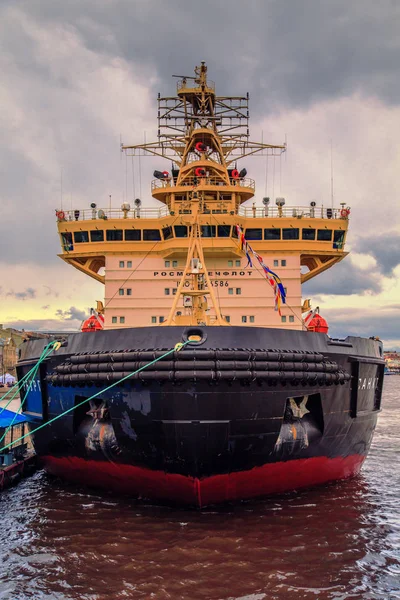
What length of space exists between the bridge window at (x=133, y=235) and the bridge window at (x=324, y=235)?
20.0 ft

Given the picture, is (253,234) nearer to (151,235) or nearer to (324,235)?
(324,235)

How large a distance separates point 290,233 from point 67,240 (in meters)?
7.72

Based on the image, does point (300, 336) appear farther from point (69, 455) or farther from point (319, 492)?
point (69, 455)

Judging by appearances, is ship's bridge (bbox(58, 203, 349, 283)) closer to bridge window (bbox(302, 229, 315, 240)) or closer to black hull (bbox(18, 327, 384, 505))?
bridge window (bbox(302, 229, 315, 240))

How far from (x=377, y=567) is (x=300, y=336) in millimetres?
4578

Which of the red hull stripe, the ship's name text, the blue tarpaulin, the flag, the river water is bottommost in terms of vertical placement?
the river water

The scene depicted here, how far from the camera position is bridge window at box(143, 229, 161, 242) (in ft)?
60.1

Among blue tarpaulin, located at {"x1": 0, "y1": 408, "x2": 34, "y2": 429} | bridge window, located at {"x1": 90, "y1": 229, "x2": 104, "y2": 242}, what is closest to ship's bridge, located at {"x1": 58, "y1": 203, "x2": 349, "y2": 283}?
bridge window, located at {"x1": 90, "y1": 229, "x2": 104, "y2": 242}

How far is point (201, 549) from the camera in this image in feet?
29.8

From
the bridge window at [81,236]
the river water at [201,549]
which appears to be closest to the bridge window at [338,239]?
the bridge window at [81,236]

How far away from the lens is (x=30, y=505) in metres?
12.2

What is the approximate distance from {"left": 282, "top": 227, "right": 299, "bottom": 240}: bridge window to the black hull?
6.34 m

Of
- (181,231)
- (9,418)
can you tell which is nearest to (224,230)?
(181,231)

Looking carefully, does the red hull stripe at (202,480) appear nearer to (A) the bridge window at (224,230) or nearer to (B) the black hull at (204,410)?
(B) the black hull at (204,410)
